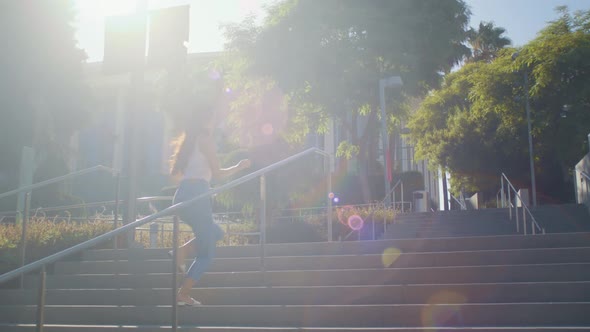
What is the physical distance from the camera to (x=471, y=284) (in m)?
5.30

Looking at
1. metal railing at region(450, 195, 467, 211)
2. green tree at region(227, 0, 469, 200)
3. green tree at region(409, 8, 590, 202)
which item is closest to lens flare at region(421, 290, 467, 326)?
green tree at region(227, 0, 469, 200)

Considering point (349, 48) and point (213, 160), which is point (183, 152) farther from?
point (349, 48)

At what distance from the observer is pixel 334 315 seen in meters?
5.09

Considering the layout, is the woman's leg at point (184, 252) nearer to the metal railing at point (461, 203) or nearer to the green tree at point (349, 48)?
the green tree at point (349, 48)

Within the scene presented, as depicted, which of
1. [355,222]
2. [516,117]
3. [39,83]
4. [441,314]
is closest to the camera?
[441,314]

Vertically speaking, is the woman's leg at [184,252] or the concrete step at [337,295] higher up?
the woman's leg at [184,252]

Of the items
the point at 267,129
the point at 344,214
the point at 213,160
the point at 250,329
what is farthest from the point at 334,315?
the point at 267,129

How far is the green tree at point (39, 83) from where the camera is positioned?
84.7ft

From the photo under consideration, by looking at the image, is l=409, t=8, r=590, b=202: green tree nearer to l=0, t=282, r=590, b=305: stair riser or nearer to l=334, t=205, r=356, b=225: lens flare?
l=334, t=205, r=356, b=225: lens flare

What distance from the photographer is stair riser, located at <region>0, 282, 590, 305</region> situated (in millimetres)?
5121

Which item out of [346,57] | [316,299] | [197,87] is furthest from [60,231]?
[197,87]

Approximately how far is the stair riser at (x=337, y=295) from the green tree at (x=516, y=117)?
1755cm

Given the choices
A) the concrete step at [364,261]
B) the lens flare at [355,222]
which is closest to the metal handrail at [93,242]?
the concrete step at [364,261]

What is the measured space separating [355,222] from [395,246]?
579cm
